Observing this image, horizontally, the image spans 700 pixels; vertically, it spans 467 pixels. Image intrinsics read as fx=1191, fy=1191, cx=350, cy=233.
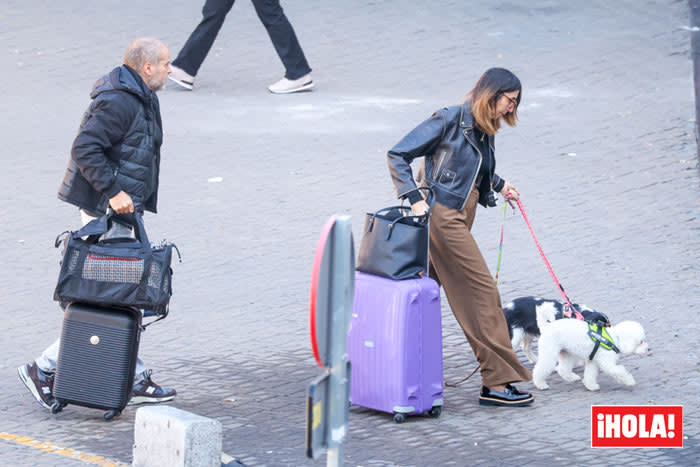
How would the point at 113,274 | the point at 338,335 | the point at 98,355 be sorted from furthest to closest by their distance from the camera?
the point at 98,355 < the point at 113,274 < the point at 338,335

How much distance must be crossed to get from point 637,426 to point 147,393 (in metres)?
2.69

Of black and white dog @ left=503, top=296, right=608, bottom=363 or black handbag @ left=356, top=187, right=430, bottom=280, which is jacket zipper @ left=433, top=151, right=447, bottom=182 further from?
black and white dog @ left=503, top=296, right=608, bottom=363

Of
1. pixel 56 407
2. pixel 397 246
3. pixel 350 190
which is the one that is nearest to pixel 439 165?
pixel 397 246

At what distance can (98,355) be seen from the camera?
6.22 metres

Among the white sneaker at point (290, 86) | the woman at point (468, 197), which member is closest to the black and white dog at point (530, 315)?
the woman at point (468, 197)

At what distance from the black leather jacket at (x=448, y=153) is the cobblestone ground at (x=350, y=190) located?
123 centimetres

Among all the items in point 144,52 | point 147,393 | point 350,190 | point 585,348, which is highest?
point 144,52

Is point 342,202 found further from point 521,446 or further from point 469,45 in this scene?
point 469,45

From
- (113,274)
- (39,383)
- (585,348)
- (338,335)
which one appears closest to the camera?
(338,335)

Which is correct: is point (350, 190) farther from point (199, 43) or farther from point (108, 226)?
point (108, 226)

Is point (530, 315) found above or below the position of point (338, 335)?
below

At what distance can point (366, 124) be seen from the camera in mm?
12547

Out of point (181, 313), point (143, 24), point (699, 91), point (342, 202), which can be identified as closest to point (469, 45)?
point (699, 91)

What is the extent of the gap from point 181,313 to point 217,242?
4.69 feet
